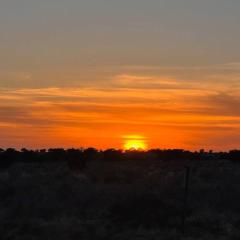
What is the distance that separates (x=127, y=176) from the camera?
141ft

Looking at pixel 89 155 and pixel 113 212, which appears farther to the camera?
pixel 89 155

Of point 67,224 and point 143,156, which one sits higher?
point 143,156

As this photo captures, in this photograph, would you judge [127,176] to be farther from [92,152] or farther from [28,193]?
[92,152]

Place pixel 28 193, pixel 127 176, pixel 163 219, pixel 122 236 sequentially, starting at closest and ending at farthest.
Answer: pixel 122 236
pixel 163 219
pixel 28 193
pixel 127 176

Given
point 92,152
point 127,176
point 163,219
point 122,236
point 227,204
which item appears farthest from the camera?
point 92,152

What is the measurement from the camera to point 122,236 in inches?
845

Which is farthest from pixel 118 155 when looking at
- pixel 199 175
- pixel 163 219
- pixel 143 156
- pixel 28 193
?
pixel 163 219

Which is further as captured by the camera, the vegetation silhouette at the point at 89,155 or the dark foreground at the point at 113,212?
the vegetation silhouette at the point at 89,155

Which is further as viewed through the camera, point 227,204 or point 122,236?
point 227,204

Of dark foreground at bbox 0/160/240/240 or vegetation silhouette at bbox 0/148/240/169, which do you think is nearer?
dark foreground at bbox 0/160/240/240

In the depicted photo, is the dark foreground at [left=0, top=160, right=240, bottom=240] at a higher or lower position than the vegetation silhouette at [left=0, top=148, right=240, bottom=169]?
lower

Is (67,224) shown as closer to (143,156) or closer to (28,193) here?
(28,193)

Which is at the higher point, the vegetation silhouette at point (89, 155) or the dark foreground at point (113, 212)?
the vegetation silhouette at point (89, 155)

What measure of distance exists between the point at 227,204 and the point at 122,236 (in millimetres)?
7172
